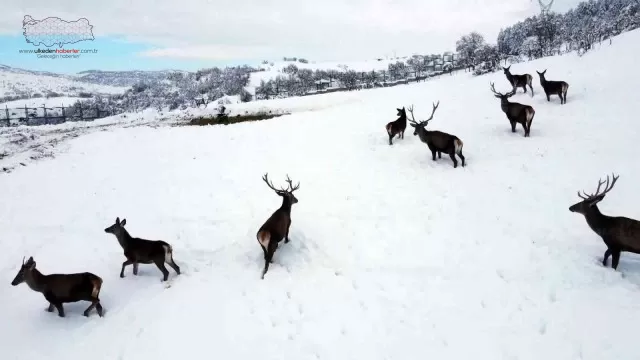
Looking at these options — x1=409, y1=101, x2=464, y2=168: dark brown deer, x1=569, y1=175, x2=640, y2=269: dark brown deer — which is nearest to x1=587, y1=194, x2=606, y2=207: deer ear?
x1=569, y1=175, x2=640, y2=269: dark brown deer

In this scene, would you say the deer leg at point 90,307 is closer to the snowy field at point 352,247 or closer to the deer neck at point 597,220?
the snowy field at point 352,247

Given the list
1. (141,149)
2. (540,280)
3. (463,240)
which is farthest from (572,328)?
(141,149)

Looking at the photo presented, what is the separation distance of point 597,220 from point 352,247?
214 inches

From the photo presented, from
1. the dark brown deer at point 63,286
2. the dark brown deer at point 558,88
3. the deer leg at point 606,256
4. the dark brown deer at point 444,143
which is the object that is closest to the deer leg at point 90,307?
the dark brown deer at point 63,286

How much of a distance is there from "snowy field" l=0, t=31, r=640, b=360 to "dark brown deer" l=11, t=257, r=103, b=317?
1.35 feet

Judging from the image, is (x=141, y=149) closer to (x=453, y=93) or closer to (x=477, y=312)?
(x=477, y=312)

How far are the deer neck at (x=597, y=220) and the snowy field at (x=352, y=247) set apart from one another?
0.71 meters

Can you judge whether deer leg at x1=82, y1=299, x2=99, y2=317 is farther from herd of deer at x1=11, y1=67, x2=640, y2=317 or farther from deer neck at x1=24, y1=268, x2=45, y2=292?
deer neck at x1=24, y1=268, x2=45, y2=292

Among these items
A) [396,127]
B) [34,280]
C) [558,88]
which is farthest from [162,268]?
[558,88]

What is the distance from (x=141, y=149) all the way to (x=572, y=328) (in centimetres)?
1927

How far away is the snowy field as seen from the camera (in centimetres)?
652

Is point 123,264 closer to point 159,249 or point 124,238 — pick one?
point 124,238

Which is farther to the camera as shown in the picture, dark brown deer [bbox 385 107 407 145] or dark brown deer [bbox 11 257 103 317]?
dark brown deer [bbox 385 107 407 145]

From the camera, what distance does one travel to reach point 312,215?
11.0 metres
